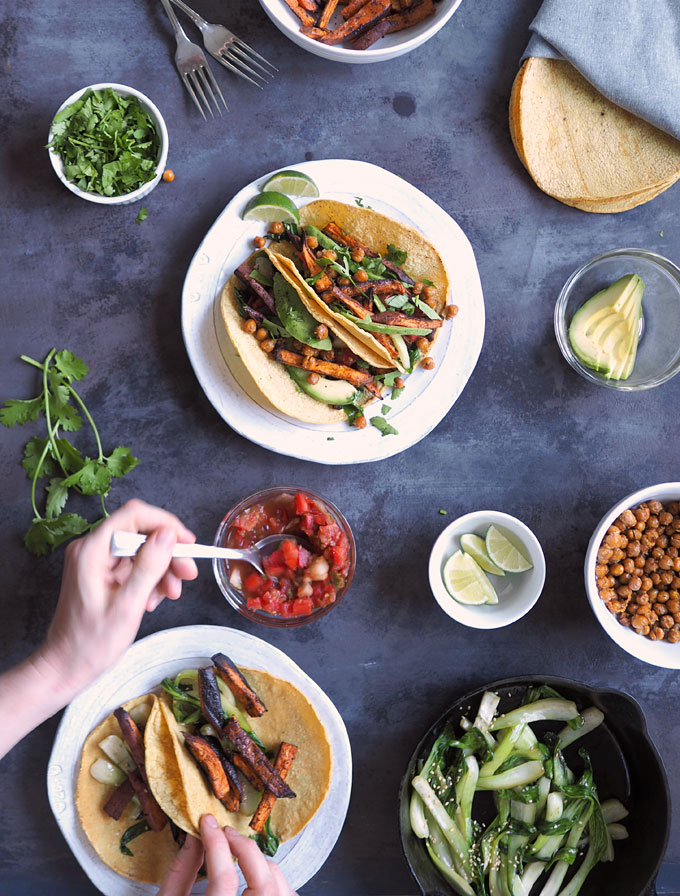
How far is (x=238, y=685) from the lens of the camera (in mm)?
2471

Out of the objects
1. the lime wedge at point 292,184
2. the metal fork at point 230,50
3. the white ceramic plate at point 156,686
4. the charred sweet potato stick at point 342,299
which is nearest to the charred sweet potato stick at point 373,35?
the metal fork at point 230,50

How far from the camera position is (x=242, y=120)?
2652 millimetres

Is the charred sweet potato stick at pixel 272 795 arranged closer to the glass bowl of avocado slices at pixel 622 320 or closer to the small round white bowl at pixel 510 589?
the small round white bowl at pixel 510 589

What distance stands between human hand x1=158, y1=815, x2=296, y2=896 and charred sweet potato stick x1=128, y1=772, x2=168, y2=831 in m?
0.14

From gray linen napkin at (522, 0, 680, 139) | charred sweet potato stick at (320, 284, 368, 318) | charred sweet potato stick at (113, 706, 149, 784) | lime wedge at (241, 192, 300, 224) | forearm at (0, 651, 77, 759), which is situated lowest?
charred sweet potato stick at (113, 706, 149, 784)

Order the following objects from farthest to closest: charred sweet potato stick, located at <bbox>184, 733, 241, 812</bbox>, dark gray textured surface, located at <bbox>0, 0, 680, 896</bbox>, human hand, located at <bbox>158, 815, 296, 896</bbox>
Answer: dark gray textured surface, located at <bbox>0, 0, 680, 896</bbox>
charred sweet potato stick, located at <bbox>184, 733, 241, 812</bbox>
human hand, located at <bbox>158, 815, 296, 896</bbox>

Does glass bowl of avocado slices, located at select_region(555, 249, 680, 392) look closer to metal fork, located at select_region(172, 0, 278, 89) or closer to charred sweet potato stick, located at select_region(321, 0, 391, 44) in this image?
charred sweet potato stick, located at select_region(321, 0, 391, 44)

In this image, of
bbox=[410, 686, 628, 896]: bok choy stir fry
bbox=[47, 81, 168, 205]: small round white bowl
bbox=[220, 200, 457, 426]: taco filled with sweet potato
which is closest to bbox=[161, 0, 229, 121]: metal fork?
bbox=[47, 81, 168, 205]: small round white bowl

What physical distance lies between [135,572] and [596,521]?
68.8 inches

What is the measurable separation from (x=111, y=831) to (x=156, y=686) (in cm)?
50

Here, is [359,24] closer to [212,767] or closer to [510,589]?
[510,589]

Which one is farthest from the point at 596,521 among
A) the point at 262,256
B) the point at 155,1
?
the point at 155,1

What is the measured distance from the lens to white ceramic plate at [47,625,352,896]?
2508mm

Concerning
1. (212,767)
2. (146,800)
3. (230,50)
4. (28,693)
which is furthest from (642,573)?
(230,50)
